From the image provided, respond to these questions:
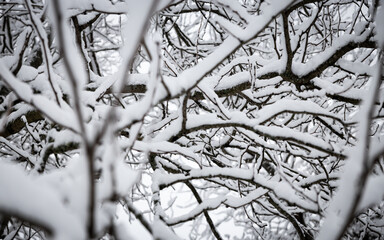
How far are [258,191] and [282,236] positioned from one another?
389 cm

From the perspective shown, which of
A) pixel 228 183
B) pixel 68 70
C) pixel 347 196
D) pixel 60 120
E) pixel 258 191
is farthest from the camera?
pixel 228 183

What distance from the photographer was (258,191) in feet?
4.79

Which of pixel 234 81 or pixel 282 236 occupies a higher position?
pixel 234 81

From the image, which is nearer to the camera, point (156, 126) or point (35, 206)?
point (35, 206)

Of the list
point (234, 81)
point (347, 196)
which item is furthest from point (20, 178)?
point (234, 81)

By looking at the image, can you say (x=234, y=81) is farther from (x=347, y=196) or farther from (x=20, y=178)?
(x=20, y=178)

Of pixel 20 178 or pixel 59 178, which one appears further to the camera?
pixel 59 178

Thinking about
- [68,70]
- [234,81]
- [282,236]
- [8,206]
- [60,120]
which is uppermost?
[234,81]

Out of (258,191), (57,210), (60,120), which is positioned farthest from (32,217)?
(258,191)

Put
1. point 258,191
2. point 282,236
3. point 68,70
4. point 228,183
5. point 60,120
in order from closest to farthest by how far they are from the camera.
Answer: point 68,70 → point 60,120 → point 258,191 → point 228,183 → point 282,236

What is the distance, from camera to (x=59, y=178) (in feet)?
2.03

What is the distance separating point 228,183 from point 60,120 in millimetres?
1724

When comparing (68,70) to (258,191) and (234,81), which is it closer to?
(258,191)

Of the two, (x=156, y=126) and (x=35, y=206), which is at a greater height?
(x=156, y=126)
